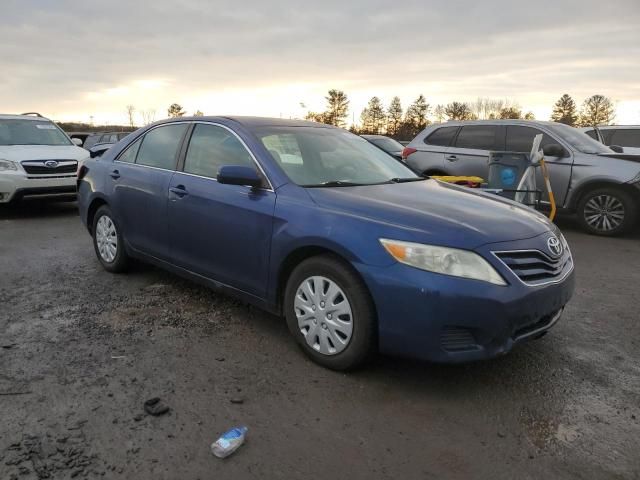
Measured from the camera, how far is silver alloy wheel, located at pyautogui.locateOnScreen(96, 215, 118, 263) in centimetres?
513

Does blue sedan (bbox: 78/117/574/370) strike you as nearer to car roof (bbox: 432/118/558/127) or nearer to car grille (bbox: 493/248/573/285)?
car grille (bbox: 493/248/573/285)

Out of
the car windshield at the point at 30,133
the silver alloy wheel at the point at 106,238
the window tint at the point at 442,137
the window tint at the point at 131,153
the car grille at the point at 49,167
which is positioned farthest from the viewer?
the car windshield at the point at 30,133

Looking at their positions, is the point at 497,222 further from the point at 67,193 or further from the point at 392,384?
the point at 67,193

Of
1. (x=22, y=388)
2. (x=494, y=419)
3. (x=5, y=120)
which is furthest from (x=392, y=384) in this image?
(x=5, y=120)

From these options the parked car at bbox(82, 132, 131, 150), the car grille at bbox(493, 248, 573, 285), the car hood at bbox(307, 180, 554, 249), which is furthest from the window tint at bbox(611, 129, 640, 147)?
the parked car at bbox(82, 132, 131, 150)

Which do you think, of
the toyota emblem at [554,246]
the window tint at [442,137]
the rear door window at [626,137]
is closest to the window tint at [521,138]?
the window tint at [442,137]

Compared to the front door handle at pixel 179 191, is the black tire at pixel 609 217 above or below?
below

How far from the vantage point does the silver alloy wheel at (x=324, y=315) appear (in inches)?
122

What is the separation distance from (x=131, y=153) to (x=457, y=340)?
369cm

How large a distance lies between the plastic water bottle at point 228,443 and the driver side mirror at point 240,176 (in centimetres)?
167

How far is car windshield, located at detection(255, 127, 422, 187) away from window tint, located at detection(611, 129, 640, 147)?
851 centimetres

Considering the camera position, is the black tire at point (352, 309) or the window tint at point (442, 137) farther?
the window tint at point (442, 137)

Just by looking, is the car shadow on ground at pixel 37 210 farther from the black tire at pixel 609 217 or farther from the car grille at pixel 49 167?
the black tire at pixel 609 217

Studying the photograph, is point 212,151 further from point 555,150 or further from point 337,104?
point 337,104
